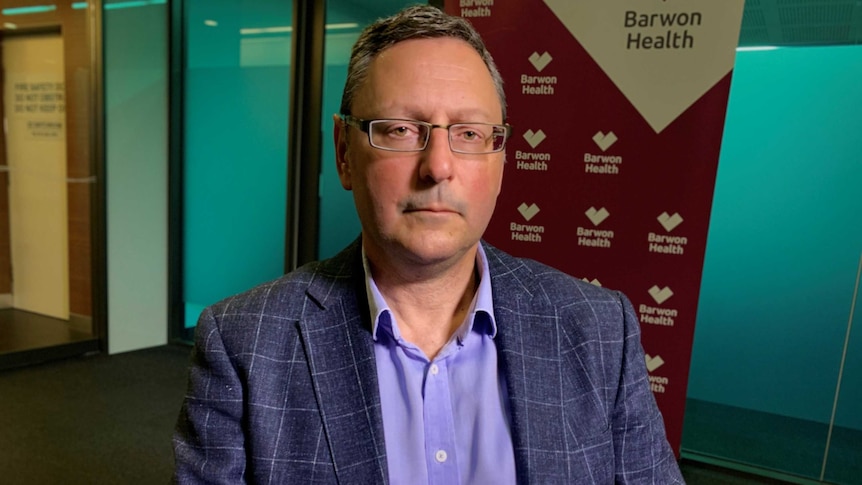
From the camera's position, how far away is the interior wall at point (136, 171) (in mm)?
4152

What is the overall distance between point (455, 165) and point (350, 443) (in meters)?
0.51

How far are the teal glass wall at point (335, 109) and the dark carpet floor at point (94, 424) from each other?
147 cm

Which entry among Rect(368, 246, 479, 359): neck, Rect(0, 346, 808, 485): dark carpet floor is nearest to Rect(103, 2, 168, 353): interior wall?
Rect(0, 346, 808, 485): dark carpet floor

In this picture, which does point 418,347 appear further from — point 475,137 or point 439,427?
point 475,137

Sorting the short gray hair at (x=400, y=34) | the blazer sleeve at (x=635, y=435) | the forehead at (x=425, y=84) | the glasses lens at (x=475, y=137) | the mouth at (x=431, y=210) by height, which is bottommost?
the blazer sleeve at (x=635, y=435)

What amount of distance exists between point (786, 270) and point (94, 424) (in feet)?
12.6

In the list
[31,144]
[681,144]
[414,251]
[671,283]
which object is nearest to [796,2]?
[681,144]

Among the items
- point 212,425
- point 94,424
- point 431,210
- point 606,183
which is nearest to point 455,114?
point 431,210

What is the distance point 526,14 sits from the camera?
2.50 m

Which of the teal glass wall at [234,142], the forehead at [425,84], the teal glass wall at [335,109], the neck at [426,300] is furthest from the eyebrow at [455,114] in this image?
the teal glass wall at [234,142]

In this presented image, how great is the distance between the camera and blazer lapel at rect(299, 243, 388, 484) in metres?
0.96

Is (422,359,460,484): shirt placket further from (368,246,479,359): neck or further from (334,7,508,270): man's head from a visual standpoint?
(334,7,508,270): man's head

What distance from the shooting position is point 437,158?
3.14 ft

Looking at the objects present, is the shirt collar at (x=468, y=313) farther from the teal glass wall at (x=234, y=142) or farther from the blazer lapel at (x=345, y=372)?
the teal glass wall at (x=234, y=142)
